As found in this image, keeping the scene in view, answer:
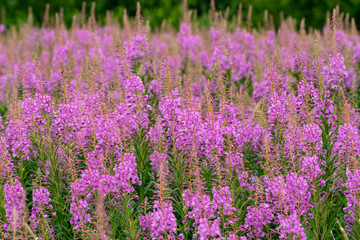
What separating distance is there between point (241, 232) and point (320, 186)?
39.4 inches

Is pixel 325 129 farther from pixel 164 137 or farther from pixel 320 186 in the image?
pixel 164 137

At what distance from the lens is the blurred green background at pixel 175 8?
14109 millimetres

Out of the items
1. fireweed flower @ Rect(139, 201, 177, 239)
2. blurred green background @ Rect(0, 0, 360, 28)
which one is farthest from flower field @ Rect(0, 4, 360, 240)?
blurred green background @ Rect(0, 0, 360, 28)

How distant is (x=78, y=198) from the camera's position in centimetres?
470

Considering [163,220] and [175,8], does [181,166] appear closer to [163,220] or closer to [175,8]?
[163,220]

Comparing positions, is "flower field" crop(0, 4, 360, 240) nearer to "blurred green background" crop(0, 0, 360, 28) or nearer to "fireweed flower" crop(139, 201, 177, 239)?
"fireweed flower" crop(139, 201, 177, 239)

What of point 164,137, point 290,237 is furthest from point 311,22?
point 290,237

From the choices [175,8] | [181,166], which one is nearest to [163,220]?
[181,166]

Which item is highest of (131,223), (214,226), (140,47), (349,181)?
(140,47)

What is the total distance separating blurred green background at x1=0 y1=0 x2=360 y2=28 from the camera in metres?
14.1

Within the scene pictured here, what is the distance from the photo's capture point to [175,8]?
48.9ft

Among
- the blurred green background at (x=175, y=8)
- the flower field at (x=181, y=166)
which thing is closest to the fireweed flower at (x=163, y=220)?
the flower field at (x=181, y=166)

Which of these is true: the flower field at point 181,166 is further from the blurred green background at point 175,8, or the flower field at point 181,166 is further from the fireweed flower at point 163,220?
the blurred green background at point 175,8

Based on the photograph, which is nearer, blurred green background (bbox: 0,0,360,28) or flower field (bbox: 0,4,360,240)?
flower field (bbox: 0,4,360,240)
